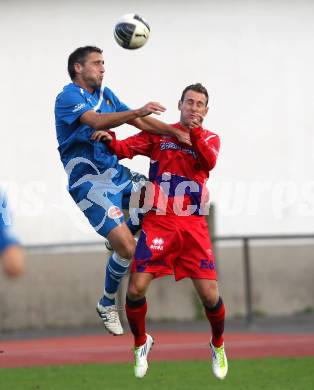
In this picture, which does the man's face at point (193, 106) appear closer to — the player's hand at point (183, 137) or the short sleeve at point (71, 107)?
the player's hand at point (183, 137)

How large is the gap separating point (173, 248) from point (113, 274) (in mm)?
633

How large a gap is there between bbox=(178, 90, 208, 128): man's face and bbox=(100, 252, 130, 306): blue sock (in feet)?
4.15

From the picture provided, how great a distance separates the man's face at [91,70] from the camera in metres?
9.18

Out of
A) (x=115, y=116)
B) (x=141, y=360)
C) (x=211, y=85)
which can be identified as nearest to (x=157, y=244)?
(x=141, y=360)

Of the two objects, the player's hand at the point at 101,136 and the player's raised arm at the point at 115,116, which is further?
the player's hand at the point at 101,136

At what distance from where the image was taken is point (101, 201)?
9.27 meters

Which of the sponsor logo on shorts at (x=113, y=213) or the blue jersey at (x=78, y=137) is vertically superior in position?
the blue jersey at (x=78, y=137)

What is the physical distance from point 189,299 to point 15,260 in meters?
11.1

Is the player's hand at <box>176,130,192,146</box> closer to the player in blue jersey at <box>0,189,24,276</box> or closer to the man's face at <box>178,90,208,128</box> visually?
the man's face at <box>178,90,208,128</box>

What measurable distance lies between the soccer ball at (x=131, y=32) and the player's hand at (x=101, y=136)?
73 cm

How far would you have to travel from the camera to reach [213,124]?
19953 millimetres

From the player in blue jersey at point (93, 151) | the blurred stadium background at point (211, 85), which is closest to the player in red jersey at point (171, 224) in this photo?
the player in blue jersey at point (93, 151)

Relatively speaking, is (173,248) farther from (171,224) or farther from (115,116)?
(115,116)

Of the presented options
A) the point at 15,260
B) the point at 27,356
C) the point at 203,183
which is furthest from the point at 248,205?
the point at 15,260
